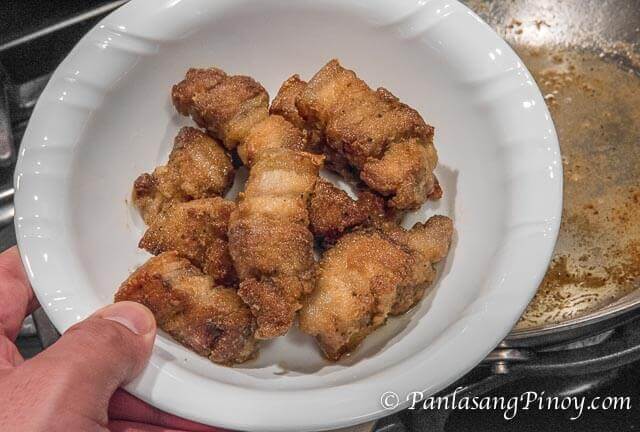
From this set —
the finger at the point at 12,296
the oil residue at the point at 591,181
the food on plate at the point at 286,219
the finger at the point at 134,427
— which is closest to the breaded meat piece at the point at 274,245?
the food on plate at the point at 286,219

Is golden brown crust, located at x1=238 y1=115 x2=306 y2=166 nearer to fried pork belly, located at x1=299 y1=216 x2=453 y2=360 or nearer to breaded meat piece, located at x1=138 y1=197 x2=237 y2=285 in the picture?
breaded meat piece, located at x1=138 y1=197 x2=237 y2=285

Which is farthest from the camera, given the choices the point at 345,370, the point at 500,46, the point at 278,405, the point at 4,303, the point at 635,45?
the point at 635,45

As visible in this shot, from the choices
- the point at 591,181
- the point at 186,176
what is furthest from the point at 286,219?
the point at 591,181

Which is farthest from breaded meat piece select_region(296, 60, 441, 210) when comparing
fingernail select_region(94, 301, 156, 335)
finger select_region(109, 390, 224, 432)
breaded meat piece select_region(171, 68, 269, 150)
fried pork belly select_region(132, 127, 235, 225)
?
finger select_region(109, 390, 224, 432)

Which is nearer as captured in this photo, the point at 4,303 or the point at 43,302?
the point at 43,302

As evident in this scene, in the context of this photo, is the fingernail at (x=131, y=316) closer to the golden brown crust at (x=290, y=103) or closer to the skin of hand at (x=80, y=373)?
the skin of hand at (x=80, y=373)

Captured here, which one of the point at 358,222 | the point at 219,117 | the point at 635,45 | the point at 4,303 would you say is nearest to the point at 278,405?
the point at 358,222

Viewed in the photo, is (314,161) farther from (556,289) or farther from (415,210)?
(556,289)
